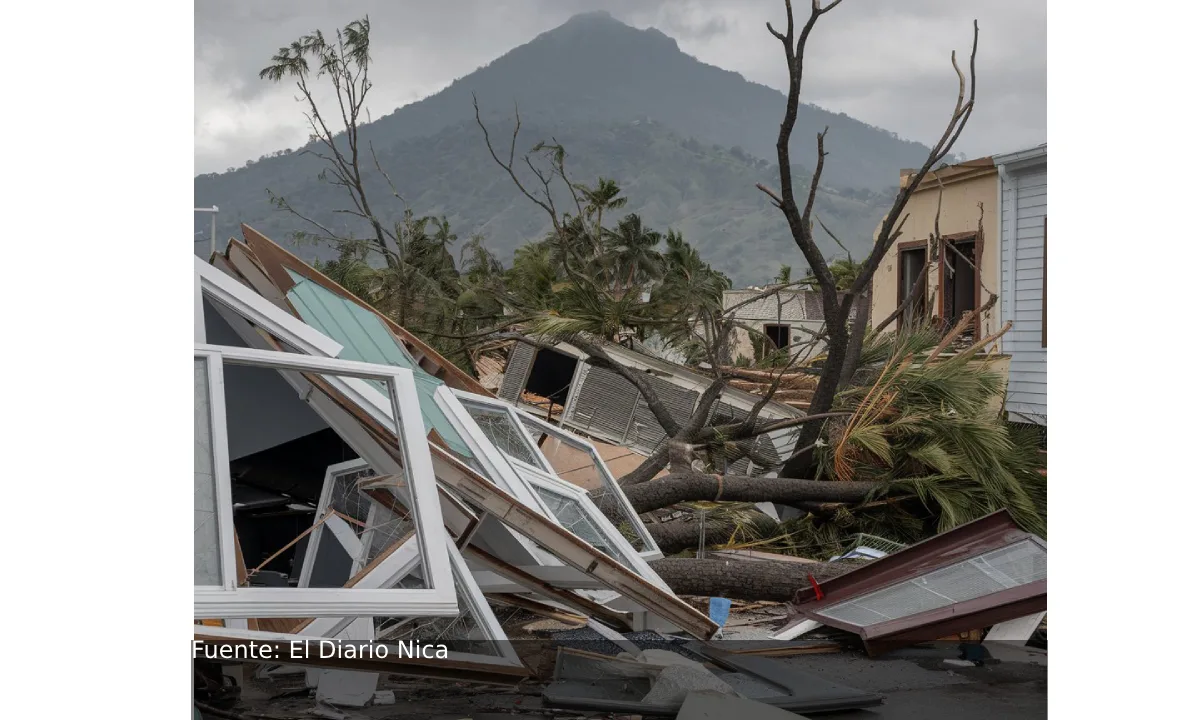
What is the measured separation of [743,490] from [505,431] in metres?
1.92

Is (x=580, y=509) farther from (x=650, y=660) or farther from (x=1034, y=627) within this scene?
(x=1034, y=627)

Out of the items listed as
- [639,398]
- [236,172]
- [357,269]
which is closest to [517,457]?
[639,398]

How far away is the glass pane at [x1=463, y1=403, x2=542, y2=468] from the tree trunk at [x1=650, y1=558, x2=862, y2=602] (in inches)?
29.1

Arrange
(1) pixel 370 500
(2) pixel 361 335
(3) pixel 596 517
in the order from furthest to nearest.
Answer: (2) pixel 361 335, (3) pixel 596 517, (1) pixel 370 500

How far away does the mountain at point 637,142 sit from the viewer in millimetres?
53781

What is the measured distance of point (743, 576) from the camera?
469cm

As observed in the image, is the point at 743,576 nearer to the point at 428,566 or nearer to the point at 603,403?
the point at 428,566

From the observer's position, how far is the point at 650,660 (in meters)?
3.51

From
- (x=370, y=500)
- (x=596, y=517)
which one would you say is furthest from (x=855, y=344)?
(x=370, y=500)

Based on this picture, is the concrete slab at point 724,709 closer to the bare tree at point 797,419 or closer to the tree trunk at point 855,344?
the bare tree at point 797,419

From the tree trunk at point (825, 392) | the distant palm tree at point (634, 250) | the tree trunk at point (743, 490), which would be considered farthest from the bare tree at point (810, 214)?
the distant palm tree at point (634, 250)

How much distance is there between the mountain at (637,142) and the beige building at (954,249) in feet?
123
